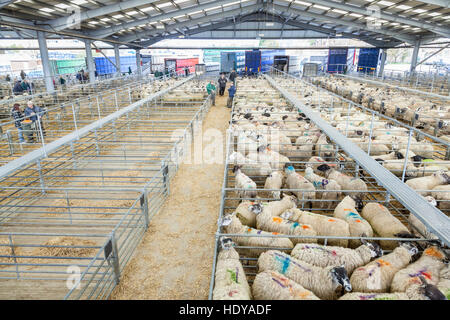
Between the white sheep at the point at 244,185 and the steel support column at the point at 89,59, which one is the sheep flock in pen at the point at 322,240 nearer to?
the white sheep at the point at 244,185

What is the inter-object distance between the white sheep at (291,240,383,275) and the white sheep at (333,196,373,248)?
40 cm

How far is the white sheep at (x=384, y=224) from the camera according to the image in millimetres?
4386

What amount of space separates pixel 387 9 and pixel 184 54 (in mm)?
28923

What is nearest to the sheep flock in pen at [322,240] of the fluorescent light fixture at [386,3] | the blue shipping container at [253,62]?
the fluorescent light fixture at [386,3]

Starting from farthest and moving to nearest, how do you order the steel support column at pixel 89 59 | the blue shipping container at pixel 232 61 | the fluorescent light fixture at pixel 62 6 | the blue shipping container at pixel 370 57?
the blue shipping container at pixel 370 57
the blue shipping container at pixel 232 61
the steel support column at pixel 89 59
the fluorescent light fixture at pixel 62 6

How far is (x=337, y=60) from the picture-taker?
109 ft

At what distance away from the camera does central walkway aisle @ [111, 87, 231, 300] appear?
14.4 feet

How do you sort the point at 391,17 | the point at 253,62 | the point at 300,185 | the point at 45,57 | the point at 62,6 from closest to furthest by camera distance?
the point at 300,185
the point at 62,6
the point at 45,57
the point at 391,17
the point at 253,62

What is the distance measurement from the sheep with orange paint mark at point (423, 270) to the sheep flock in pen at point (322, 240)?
0.04ft

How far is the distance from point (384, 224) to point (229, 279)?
2.80m

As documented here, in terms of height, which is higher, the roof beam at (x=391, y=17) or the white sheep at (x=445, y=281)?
the roof beam at (x=391, y=17)

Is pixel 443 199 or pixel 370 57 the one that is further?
pixel 370 57

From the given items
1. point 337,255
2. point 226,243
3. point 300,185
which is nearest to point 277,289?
point 226,243

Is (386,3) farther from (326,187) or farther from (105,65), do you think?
(105,65)
